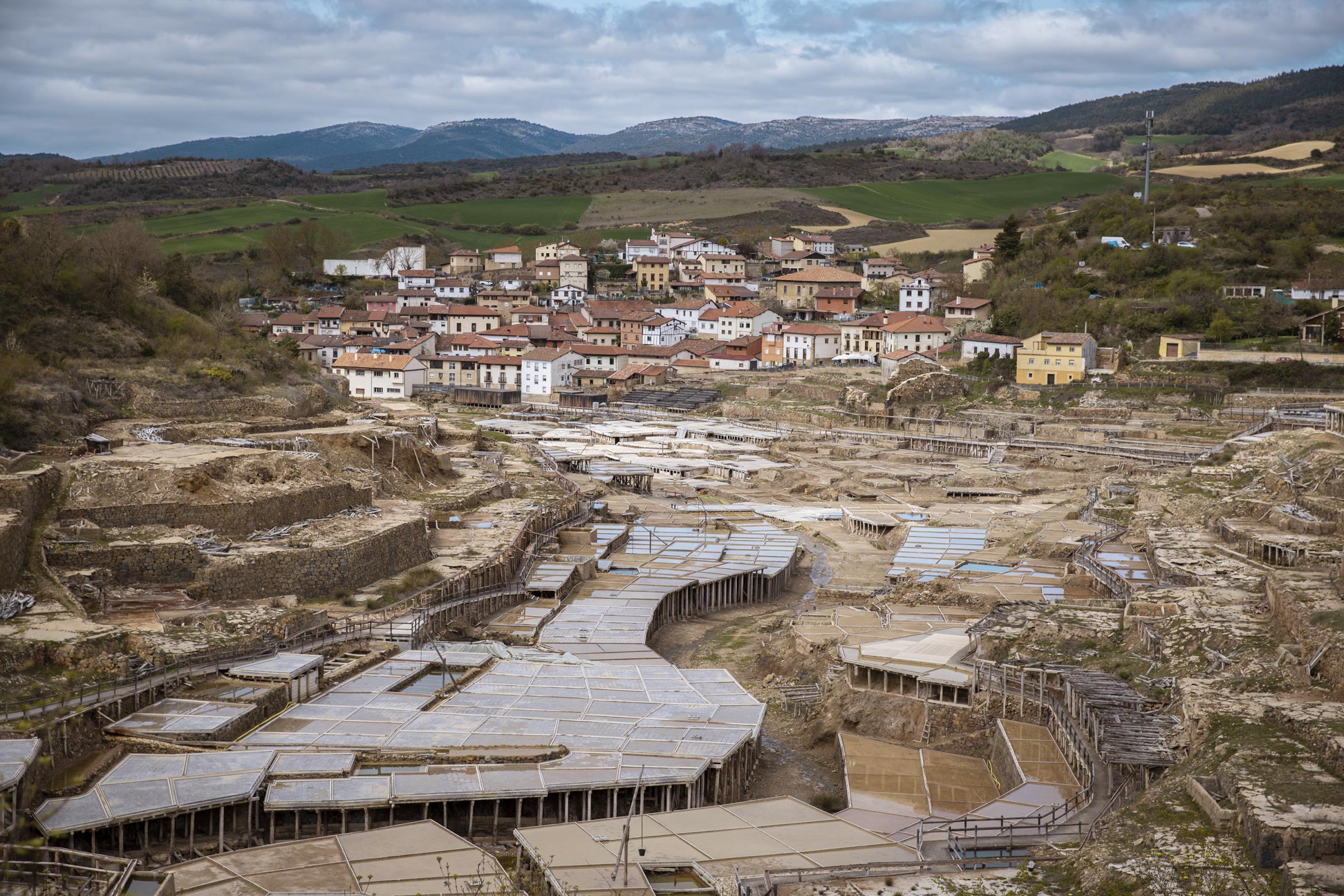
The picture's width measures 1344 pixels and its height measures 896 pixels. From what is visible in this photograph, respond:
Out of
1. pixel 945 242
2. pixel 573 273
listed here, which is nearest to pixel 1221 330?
pixel 945 242

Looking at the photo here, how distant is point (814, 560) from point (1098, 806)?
20.9 m

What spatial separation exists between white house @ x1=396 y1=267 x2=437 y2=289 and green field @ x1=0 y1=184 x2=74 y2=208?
35.7 meters

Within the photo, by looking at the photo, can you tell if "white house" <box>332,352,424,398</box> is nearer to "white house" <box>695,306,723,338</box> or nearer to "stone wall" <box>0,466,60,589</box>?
"white house" <box>695,306,723,338</box>

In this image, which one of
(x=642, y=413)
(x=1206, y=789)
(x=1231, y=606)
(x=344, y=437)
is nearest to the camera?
(x=1206, y=789)

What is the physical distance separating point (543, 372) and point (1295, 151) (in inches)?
2663

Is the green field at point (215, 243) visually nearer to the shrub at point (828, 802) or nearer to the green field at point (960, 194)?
the green field at point (960, 194)

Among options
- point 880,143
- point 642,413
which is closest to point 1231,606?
point 642,413

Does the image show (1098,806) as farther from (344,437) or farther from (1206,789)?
(344,437)

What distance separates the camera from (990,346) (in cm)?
6531

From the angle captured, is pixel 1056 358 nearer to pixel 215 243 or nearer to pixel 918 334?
pixel 918 334

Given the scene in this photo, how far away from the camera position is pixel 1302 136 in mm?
124750

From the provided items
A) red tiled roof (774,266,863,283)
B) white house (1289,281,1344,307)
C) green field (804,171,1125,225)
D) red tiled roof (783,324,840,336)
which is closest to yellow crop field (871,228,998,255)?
green field (804,171,1125,225)

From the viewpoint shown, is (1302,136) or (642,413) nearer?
(642,413)

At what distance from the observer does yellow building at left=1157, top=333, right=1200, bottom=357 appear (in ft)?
188
